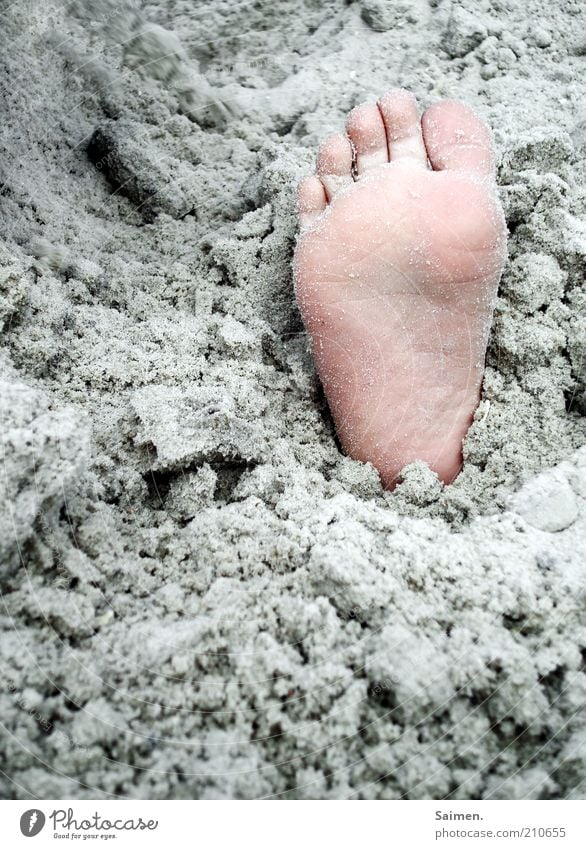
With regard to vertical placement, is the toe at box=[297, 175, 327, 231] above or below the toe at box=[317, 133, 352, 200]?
below

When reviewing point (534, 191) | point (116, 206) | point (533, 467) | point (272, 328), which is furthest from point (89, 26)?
point (533, 467)

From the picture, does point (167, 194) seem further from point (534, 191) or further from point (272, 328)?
point (534, 191)

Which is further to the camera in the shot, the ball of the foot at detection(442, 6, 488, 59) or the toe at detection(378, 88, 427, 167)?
the ball of the foot at detection(442, 6, 488, 59)

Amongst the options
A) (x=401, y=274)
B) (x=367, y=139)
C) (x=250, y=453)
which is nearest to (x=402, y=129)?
(x=367, y=139)

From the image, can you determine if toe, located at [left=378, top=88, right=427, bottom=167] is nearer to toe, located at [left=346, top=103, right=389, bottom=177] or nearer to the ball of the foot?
toe, located at [left=346, top=103, right=389, bottom=177]
